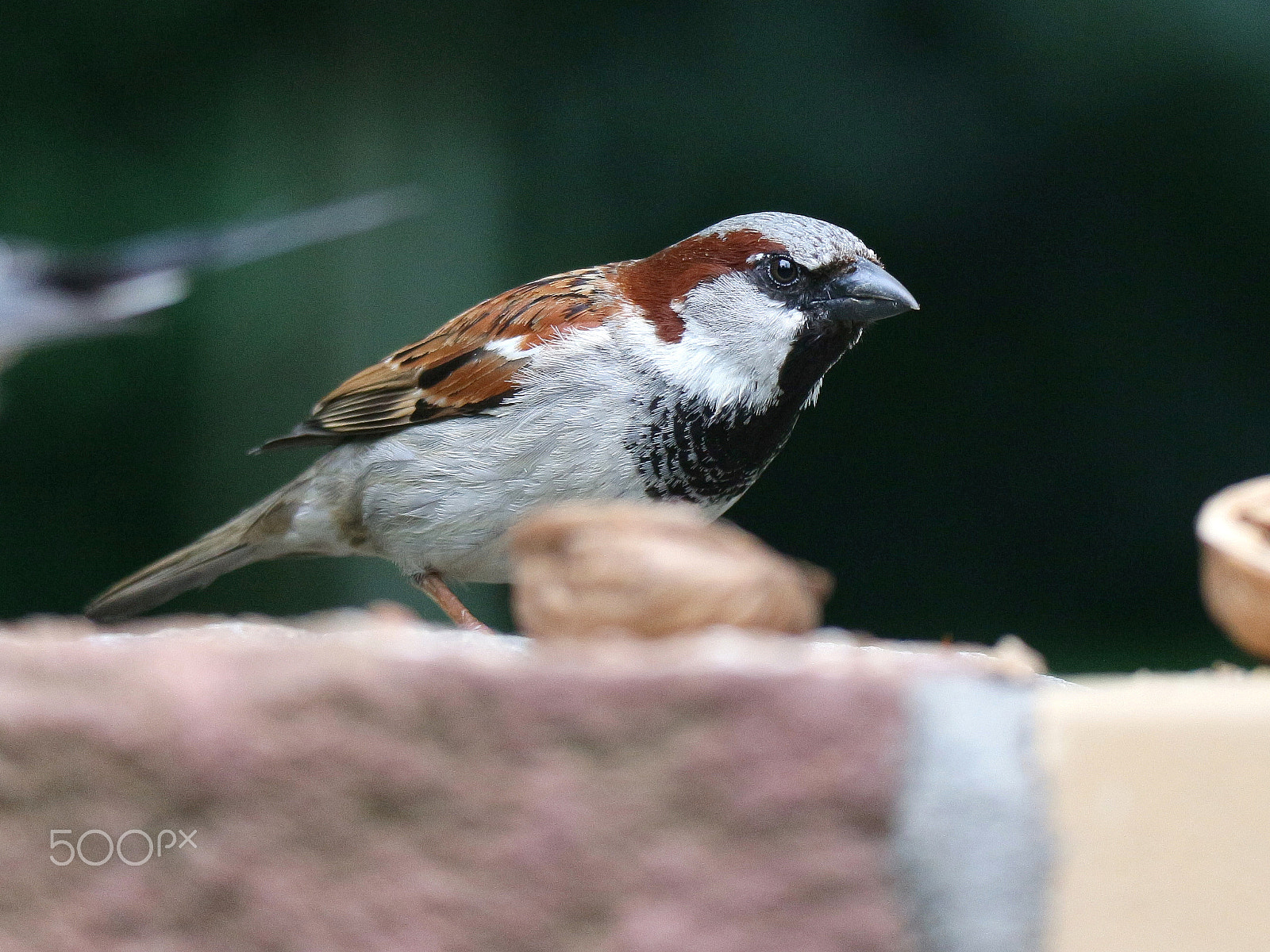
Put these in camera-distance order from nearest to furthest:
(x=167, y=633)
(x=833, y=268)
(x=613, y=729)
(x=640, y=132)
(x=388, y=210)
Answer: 1. (x=613, y=729)
2. (x=167, y=633)
3. (x=833, y=268)
4. (x=388, y=210)
5. (x=640, y=132)

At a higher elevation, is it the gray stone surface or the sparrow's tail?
the gray stone surface

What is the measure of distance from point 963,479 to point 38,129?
2.43 meters

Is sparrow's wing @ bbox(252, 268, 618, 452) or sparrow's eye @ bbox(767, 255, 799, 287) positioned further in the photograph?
sparrow's wing @ bbox(252, 268, 618, 452)

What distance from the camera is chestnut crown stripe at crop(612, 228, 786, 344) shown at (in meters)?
1.64

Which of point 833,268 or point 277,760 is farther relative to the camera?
point 833,268

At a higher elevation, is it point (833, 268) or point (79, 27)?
point (79, 27)

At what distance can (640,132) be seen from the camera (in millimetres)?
3324

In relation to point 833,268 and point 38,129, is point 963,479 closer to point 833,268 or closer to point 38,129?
point 833,268

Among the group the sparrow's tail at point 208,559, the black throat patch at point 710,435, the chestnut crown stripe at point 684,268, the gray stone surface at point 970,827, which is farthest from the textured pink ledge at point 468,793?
the sparrow's tail at point 208,559

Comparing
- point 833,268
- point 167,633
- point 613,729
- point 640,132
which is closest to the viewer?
point 613,729

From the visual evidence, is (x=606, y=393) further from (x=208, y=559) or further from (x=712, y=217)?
(x=712, y=217)

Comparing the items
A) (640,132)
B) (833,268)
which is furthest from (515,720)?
(640,132)

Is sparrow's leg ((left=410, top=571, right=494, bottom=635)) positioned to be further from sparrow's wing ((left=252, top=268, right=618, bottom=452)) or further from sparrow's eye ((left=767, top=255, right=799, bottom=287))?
sparrow's eye ((left=767, top=255, right=799, bottom=287))

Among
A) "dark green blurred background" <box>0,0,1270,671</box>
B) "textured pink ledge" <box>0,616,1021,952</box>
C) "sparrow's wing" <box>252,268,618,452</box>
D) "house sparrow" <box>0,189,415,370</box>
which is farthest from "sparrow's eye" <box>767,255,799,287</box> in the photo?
"dark green blurred background" <box>0,0,1270,671</box>
